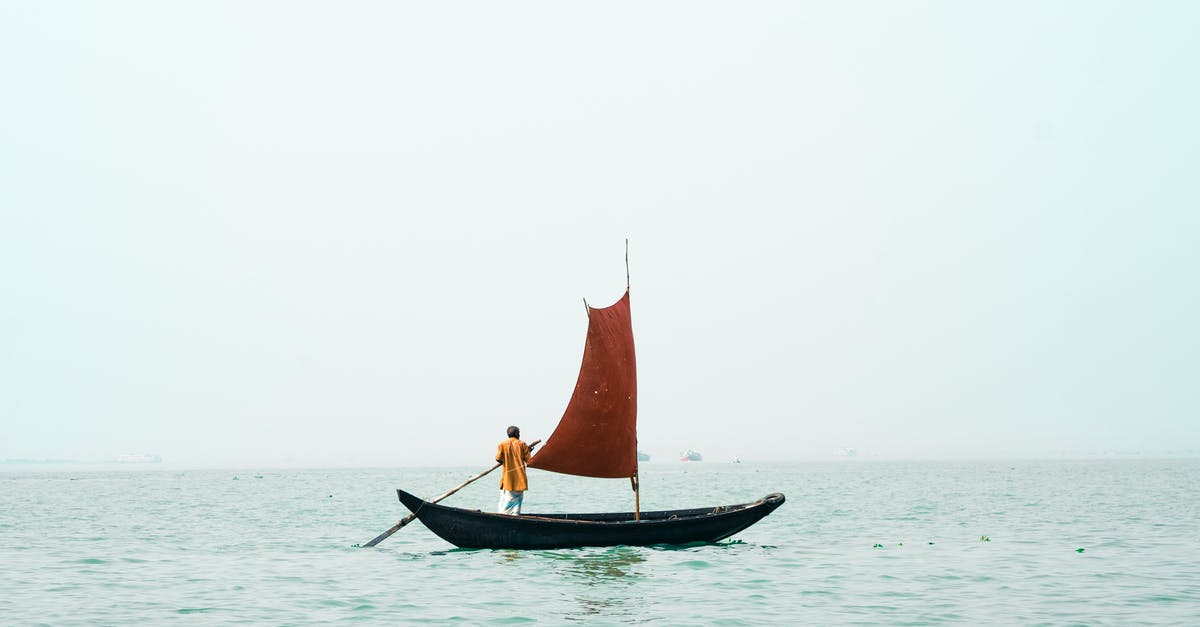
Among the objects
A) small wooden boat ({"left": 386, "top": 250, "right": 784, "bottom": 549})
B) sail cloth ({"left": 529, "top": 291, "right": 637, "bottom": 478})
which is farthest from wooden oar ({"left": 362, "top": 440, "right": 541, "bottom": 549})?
sail cloth ({"left": 529, "top": 291, "right": 637, "bottom": 478})

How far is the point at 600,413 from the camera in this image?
1035 inches

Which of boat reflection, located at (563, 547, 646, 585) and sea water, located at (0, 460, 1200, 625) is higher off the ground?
boat reflection, located at (563, 547, 646, 585)

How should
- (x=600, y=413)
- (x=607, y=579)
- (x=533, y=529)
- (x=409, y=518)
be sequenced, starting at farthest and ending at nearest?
(x=409, y=518) → (x=600, y=413) → (x=533, y=529) → (x=607, y=579)

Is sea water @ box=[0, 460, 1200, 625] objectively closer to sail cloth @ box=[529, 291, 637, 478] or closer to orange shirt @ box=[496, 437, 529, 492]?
orange shirt @ box=[496, 437, 529, 492]

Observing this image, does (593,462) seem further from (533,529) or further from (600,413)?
(533,529)

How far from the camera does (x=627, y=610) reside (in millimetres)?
18422

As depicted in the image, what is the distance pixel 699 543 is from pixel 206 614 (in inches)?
521

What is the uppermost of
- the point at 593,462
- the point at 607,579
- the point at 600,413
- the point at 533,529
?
the point at 600,413

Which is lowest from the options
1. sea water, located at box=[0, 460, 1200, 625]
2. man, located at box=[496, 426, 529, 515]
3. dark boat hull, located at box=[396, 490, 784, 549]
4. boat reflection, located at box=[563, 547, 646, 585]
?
sea water, located at box=[0, 460, 1200, 625]

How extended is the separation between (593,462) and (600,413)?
1.28 m

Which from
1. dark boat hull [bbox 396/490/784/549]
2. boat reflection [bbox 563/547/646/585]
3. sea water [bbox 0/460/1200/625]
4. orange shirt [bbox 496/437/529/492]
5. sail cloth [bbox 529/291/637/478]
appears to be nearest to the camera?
sea water [bbox 0/460/1200/625]

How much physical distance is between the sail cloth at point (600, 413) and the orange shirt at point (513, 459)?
46 centimetres

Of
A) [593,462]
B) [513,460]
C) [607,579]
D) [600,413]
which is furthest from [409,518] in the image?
[607,579]

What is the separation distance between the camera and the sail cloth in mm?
25922
